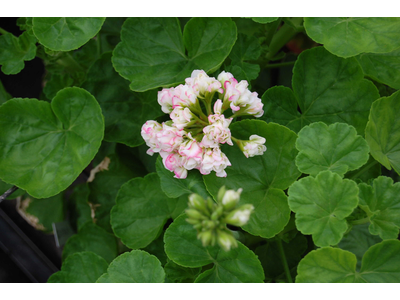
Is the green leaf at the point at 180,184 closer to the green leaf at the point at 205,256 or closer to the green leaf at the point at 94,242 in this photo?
the green leaf at the point at 205,256

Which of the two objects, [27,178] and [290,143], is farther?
[27,178]

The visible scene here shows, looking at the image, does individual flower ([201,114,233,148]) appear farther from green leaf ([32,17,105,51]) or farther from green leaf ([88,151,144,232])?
green leaf ([88,151,144,232])

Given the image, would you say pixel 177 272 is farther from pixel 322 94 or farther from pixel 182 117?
pixel 322 94

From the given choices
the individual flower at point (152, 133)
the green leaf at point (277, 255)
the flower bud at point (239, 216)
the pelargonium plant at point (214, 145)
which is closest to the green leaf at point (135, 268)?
the pelargonium plant at point (214, 145)

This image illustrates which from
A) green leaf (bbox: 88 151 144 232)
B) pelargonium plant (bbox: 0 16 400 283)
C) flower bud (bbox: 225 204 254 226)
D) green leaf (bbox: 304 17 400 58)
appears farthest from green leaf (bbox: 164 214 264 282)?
green leaf (bbox: 304 17 400 58)

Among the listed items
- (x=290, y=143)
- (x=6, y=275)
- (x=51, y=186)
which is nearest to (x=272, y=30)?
(x=290, y=143)

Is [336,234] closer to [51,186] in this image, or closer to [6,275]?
[51,186]

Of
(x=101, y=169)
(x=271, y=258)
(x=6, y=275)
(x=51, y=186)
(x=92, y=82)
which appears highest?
(x=92, y=82)
